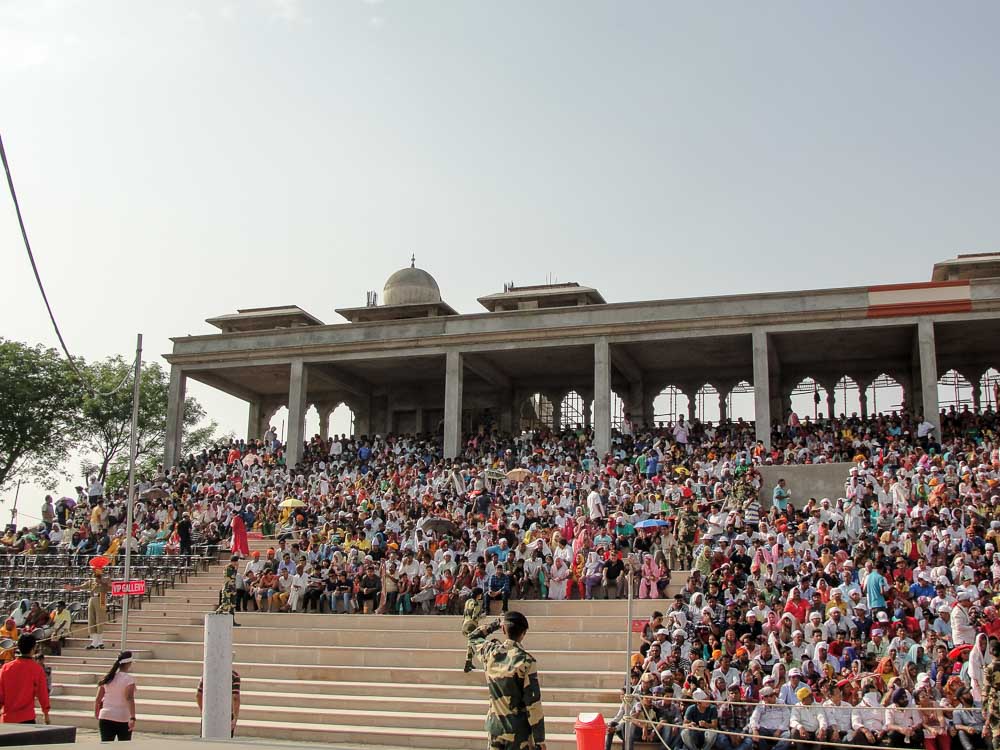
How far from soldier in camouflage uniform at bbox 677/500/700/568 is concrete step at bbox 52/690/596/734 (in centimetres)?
672

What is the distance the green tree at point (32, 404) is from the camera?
5100 cm

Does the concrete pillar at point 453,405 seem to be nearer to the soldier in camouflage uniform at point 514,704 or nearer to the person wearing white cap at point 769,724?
the person wearing white cap at point 769,724

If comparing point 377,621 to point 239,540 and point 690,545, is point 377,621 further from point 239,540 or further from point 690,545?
point 690,545

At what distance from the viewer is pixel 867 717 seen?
14.6 m

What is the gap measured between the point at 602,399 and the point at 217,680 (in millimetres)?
24624

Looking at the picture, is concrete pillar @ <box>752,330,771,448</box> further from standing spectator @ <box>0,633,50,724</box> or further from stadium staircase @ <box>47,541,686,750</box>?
standing spectator @ <box>0,633,50,724</box>

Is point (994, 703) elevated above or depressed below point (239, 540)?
below

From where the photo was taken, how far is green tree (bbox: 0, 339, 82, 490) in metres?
51.0

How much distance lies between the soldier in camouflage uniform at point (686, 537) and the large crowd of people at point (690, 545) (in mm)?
49

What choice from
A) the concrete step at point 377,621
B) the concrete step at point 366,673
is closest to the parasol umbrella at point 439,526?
the concrete step at point 377,621

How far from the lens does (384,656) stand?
20.5 meters

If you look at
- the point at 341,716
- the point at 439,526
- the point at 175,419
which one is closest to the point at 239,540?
the point at 439,526

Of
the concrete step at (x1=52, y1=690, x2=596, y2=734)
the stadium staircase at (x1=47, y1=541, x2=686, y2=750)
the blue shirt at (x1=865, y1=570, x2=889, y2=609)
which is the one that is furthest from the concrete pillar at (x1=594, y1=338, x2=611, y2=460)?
the concrete step at (x1=52, y1=690, x2=596, y2=734)

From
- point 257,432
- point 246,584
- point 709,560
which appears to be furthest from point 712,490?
point 257,432
